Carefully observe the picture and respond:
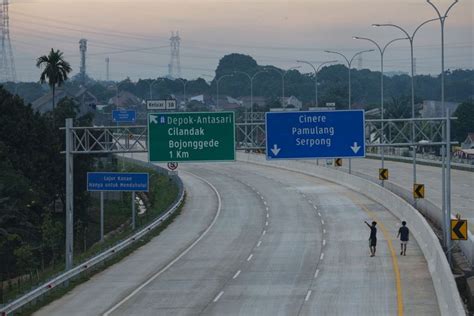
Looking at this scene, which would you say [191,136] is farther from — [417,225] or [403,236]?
[417,225]

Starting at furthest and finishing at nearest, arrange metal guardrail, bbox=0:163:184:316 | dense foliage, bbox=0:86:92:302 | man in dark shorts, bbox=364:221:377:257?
dense foliage, bbox=0:86:92:302, man in dark shorts, bbox=364:221:377:257, metal guardrail, bbox=0:163:184:316

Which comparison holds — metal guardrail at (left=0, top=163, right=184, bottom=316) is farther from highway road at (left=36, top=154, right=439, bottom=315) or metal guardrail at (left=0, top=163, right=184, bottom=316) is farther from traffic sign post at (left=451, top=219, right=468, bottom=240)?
traffic sign post at (left=451, top=219, right=468, bottom=240)

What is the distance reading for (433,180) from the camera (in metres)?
87.2

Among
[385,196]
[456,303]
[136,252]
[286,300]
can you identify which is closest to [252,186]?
[385,196]

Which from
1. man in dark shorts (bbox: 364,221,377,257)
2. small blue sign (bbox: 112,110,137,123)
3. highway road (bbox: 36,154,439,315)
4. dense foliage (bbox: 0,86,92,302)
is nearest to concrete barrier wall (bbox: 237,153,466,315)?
highway road (bbox: 36,154,439,315)

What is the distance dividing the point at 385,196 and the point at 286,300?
32.6 meters

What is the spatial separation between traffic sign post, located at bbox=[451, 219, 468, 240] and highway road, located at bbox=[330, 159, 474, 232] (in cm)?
1783

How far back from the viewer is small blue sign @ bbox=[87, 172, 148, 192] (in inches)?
1813

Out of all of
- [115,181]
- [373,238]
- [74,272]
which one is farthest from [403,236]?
[115,181]

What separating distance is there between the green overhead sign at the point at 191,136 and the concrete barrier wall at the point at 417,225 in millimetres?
8756

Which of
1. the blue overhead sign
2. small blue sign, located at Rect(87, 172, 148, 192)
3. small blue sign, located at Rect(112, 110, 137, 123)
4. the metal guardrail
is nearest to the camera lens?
the metal guardrail

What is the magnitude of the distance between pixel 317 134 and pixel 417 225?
10017mm

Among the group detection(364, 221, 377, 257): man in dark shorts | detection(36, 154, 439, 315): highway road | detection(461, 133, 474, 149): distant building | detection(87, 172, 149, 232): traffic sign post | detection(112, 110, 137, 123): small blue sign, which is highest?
detection(112, 110, 137, 123): small blue sign

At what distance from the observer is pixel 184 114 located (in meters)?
36.8
